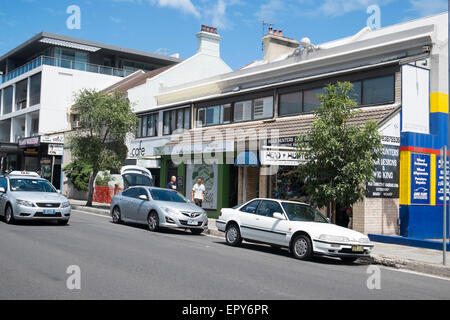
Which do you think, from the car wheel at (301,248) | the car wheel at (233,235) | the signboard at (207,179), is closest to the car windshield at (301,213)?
the car wheel at (301,248)

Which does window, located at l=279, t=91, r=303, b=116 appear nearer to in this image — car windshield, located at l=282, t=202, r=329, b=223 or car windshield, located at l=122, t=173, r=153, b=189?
car windshield, located at l=282, t=202, r=329, b=223

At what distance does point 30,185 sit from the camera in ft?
53.0

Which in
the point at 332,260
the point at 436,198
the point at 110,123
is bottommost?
the point at 332,260

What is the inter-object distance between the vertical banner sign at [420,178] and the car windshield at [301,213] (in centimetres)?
523

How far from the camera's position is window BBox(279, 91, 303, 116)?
20828 millimetres

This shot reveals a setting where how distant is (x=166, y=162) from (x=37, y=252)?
15680 mm

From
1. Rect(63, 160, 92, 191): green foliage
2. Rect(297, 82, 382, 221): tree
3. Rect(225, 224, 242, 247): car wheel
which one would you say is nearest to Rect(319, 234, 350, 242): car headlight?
Rect(297, 82, 382, 221): tree

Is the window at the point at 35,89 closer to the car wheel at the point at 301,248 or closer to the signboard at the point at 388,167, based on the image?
the signboard at the point at 388,167

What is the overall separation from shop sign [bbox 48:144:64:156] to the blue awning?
22.8m

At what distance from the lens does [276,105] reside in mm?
21922

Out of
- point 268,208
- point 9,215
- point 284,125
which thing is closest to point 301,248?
point 268,208

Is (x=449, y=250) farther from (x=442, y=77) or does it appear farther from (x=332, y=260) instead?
(x=442, y=77)

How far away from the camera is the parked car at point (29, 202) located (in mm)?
14594
